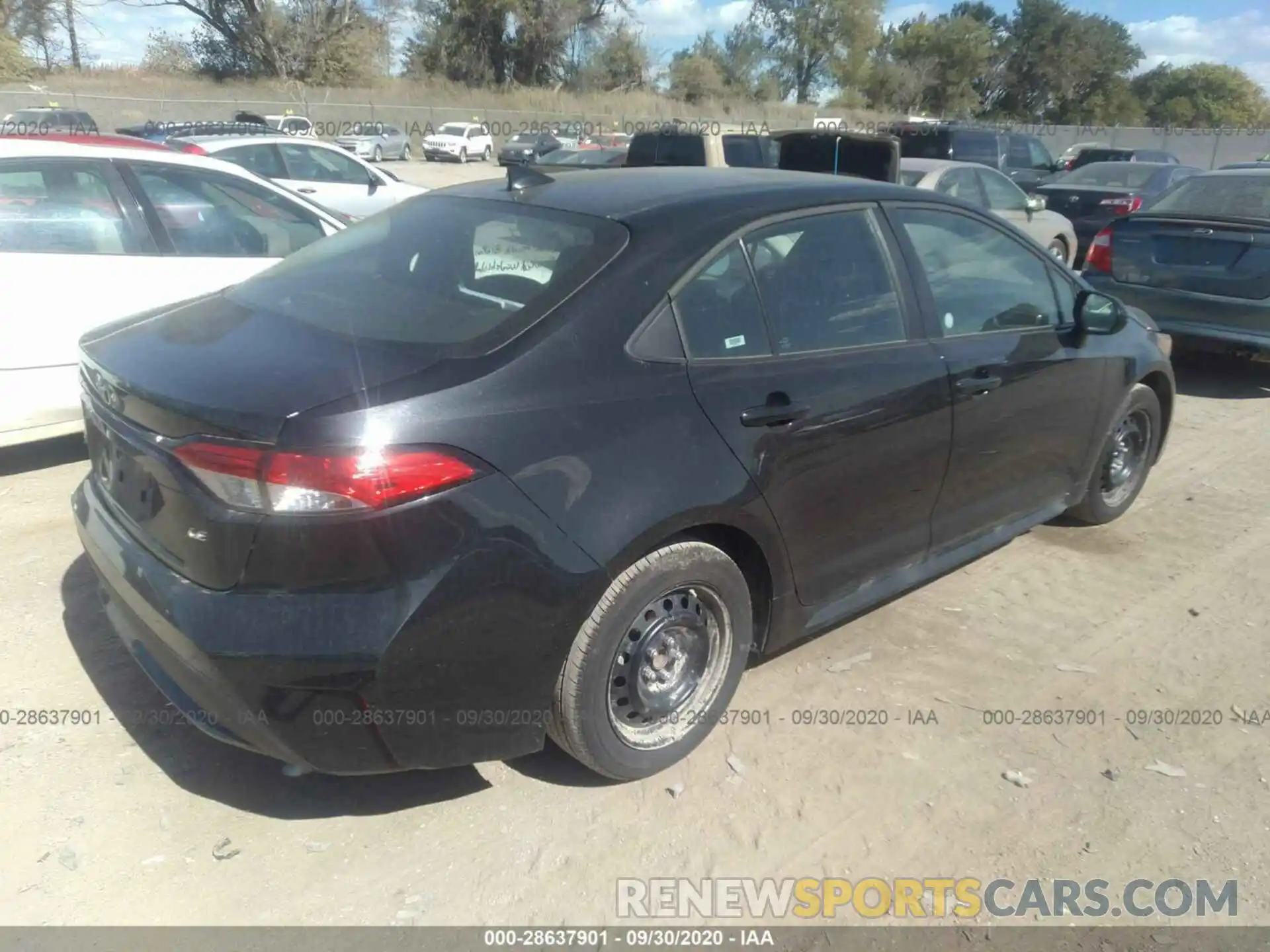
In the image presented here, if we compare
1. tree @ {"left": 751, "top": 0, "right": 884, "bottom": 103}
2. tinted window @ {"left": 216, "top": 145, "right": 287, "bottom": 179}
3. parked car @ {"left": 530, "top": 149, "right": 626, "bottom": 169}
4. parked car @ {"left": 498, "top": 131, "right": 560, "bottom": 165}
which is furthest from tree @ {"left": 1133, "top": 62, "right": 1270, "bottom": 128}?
tinted window @ {"left": 216, "top": 145, "right": 287, "bottom": 179}

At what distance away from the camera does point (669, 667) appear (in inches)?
119

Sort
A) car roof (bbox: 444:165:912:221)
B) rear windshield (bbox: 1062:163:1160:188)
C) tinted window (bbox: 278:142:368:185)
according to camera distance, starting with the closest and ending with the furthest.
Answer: car roof (bbox: 444:165:912:221)
tinted window (bbox: 278:142:368:185)
rear windshield (bbox: 1062:163:1160:188)

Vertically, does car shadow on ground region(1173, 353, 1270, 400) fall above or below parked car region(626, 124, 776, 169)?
below

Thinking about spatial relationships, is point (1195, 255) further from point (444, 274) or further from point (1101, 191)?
point (1101, 191)

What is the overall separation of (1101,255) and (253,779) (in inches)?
300

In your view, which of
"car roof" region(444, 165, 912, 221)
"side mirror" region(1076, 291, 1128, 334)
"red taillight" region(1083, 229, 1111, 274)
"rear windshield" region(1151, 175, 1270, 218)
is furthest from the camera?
"red taillight" region(1083, 229, 1111, 274)

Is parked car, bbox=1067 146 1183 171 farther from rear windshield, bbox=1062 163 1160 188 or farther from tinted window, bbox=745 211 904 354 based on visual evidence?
tinted window, bbox=745 211 904 354

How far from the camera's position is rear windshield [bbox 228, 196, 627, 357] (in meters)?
2.71

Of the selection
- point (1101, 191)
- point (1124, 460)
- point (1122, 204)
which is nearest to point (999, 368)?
point (1124, 460)

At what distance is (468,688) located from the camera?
2.49 meters

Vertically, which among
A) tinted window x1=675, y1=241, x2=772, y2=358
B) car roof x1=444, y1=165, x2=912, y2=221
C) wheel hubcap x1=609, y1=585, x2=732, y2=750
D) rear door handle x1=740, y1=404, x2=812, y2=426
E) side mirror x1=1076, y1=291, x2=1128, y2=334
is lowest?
wheel hubcap x1=609, y1=585, x2=732, y2=750

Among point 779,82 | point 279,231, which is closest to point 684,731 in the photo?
point 279,231

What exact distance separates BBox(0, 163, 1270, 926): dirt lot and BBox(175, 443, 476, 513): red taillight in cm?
103

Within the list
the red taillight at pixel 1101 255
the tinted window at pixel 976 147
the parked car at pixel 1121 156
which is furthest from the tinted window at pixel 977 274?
the parked car at pixel 1121 156
